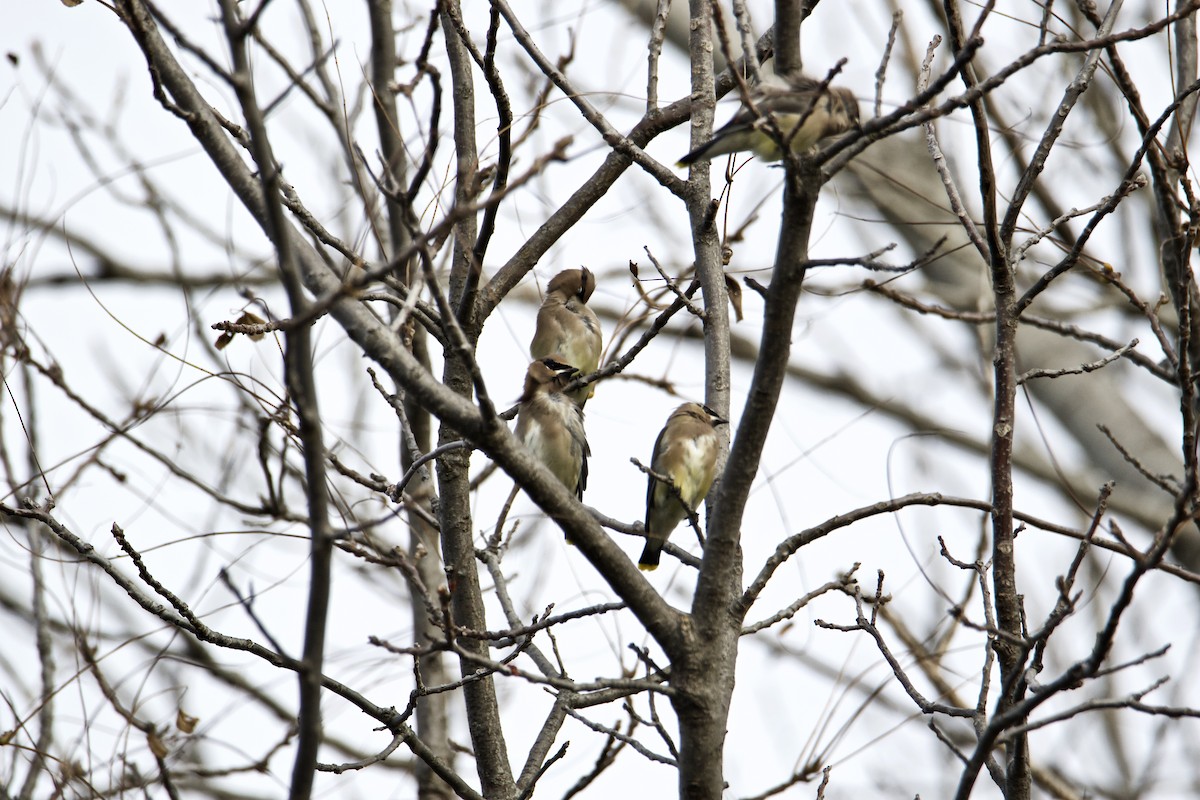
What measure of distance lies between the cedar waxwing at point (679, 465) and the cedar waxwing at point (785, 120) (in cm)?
164

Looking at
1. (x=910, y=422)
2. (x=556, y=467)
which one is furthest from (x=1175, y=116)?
(x=910, y=422)

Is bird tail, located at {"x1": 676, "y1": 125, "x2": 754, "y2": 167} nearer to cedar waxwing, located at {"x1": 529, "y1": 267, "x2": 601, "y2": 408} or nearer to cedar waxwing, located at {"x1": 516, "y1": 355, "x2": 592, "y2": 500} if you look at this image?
cedar waxwing, located at {"x1": 516, "y1": 355, "x2": 592, "y2": 500}

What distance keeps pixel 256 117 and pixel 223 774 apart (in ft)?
12.2

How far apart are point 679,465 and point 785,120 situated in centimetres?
223

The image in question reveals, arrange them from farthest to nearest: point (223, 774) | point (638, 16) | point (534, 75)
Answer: point (638, 16)
point (534, 75)
point (223, 774)

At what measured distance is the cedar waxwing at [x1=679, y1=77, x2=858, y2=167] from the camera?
3.06m

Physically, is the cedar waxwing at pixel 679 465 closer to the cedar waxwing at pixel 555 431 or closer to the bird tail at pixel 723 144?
the cedar waxwing at pixel 555 431

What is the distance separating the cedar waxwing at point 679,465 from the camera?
17.8ft

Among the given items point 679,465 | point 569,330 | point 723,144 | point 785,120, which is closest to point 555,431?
point 679,465

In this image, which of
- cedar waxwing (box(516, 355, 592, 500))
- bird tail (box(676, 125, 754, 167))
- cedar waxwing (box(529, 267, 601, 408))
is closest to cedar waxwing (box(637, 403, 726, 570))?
cedar waxwing (box(516, 355, 592, 500))

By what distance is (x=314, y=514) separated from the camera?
2191 millimetres

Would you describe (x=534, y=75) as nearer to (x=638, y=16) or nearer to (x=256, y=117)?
(x=638, y=16)

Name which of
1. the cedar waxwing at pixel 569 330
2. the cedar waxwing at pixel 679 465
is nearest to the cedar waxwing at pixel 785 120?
the cedar waxwing at pixel 679 465

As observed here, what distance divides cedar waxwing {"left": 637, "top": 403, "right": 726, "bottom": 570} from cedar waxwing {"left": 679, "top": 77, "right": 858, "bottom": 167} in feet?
5.37
